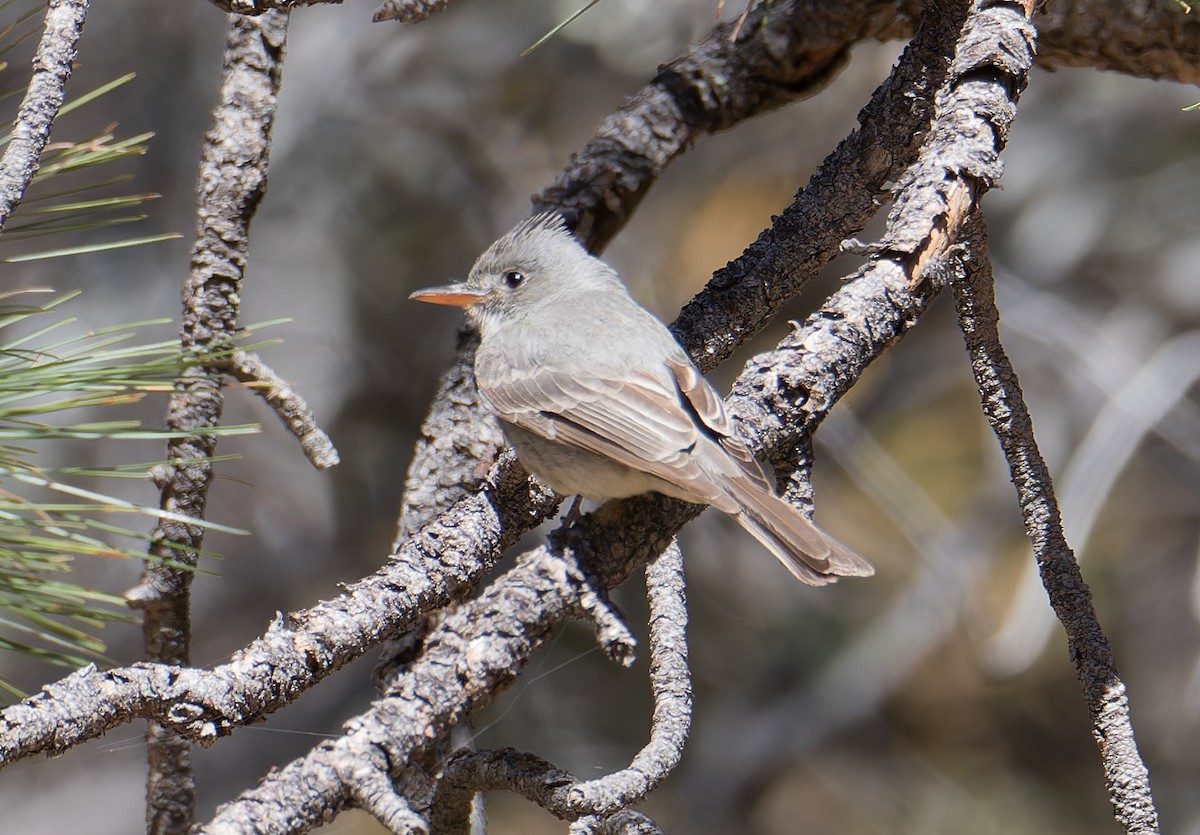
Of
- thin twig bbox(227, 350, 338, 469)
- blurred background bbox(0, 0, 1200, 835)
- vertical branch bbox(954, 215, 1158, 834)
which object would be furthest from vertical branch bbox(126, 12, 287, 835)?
blurred background bbox(0, 0, 1200, 835)

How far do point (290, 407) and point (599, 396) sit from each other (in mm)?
608

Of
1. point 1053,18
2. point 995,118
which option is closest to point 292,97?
point 1053,18

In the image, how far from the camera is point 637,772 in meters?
1.29

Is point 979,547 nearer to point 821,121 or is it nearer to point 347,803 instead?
point 821,121

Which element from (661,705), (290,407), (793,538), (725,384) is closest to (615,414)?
(793,538)

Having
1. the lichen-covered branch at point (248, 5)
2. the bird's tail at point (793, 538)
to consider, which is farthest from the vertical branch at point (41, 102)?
the bird's tail at point (793, 538)

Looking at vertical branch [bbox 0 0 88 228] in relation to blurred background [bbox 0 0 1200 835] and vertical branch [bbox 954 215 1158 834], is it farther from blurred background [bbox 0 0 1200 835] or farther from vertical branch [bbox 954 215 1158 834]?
blurred background [bbox 0 0 1200 835]

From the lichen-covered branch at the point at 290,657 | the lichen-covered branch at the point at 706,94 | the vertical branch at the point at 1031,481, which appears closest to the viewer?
the lichen-covered branch at the point at 290,657

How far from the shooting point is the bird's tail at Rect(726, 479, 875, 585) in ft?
5.70

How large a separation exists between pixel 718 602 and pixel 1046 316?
1.81 metres

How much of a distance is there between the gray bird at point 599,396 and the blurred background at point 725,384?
2088 mm

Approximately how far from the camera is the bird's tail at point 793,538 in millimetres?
1736

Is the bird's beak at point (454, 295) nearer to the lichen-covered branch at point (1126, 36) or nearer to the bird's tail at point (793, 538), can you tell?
the bird's tail at point (793, 538)

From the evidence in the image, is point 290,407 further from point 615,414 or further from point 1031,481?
→ point 1031,481
